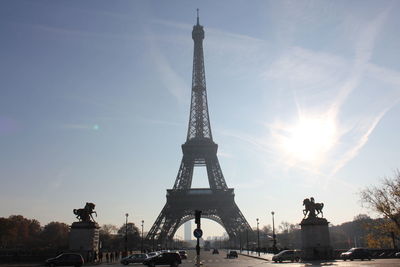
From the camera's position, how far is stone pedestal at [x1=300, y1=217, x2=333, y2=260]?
45.5 metres

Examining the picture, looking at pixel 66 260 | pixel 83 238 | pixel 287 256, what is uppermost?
pixel 83 238

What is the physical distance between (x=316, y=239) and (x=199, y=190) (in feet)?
217

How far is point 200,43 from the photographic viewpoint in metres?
118

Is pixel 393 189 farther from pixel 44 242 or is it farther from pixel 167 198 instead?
pixel 44 242

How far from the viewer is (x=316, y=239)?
45500 mm

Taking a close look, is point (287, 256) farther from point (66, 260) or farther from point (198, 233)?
point (198, 233)

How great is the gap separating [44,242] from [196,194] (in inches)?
2345

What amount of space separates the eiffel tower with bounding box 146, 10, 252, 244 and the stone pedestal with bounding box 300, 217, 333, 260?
5770cm

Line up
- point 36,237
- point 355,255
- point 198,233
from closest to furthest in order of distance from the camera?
point 198,233
point 355,255
point 36,237

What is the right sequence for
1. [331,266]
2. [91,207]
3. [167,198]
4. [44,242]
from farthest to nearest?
[44,242], [167,198], [91,207], [331,266]

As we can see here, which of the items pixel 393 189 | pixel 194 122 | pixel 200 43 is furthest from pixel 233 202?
pixel 393 189

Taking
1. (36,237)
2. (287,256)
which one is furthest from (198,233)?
(36,237)

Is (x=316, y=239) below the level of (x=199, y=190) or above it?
below

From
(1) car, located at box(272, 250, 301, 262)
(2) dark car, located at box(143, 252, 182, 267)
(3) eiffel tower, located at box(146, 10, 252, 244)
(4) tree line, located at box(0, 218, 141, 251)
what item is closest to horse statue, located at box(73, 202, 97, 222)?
(2) dark car, located at box(143, 252, 182, 267)
